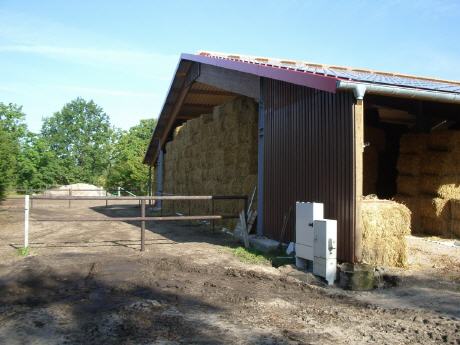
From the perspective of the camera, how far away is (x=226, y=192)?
13.4m

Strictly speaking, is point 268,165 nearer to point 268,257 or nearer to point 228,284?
point 268,257

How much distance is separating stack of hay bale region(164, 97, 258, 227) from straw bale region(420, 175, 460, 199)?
4666mm

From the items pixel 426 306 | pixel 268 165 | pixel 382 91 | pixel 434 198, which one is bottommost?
pixel 426 306

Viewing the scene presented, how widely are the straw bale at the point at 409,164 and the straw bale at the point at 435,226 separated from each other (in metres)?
1.27

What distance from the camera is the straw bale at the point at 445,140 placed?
11375 millimetres

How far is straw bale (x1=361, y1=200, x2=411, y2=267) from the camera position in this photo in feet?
23.3

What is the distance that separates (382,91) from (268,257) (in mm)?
3748

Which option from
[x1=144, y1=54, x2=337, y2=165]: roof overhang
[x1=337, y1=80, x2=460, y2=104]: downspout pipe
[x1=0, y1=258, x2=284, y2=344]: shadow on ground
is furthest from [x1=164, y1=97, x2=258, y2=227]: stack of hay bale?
[x1=0, y1=258, x2=284, y2=344]: shadow on ground

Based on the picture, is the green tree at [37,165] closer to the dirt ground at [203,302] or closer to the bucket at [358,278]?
the dirt ground at [203,302]

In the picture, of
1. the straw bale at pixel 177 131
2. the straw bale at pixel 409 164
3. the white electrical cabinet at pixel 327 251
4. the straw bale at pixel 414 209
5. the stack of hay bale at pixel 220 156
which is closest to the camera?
the white electrical cabinet at pixel 327 251

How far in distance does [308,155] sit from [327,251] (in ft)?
7.30

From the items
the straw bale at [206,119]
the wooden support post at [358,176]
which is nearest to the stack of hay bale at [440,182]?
the wooden support post at [358,176]

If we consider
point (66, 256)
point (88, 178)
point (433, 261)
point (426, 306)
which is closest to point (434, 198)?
point (433, 261)

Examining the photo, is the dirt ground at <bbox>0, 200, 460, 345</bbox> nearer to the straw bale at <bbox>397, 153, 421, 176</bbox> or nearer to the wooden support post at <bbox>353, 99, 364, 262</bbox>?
the wooden support post at <bbox>353, 99, 364, 262</bbox>
